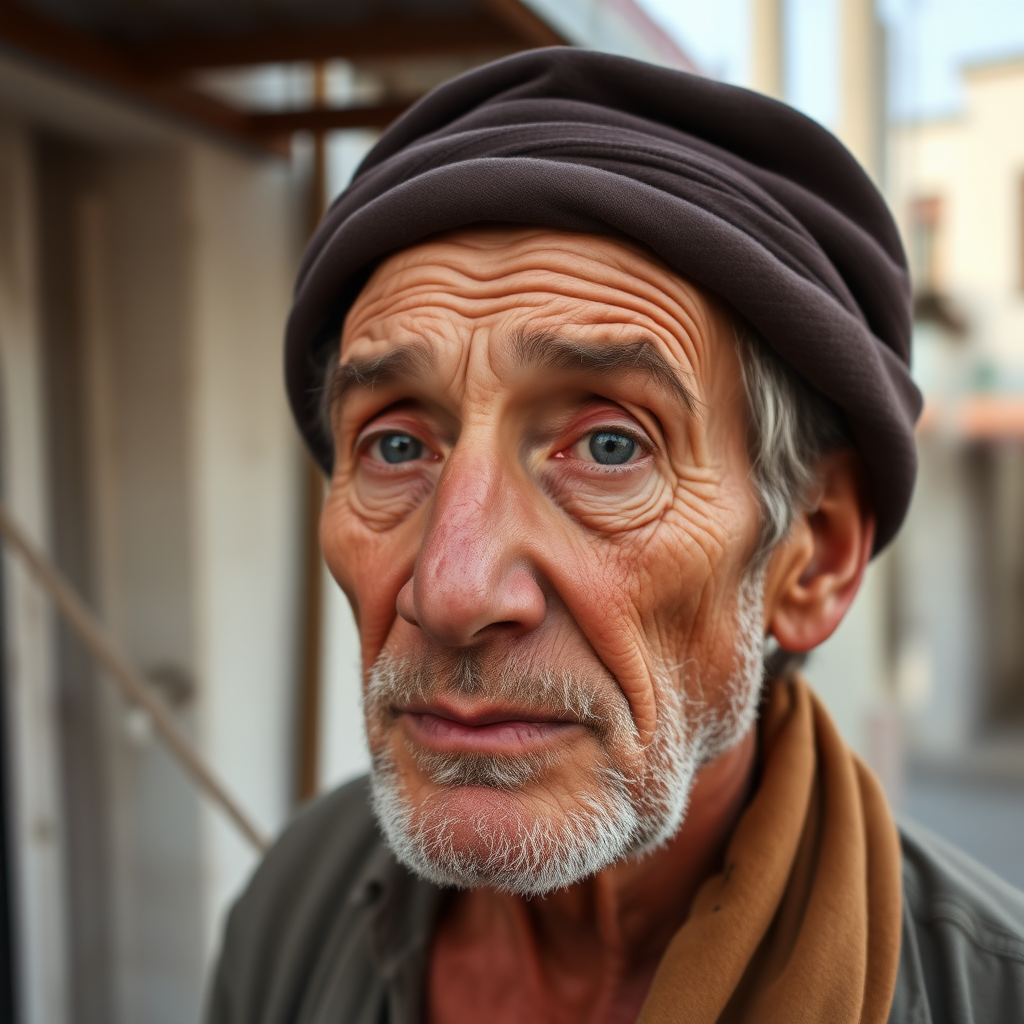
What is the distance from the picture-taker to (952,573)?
1248cm

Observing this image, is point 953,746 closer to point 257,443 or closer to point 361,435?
point 257,443

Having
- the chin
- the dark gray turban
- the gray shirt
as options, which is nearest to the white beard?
the chin

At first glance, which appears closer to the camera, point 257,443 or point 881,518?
point 881,518

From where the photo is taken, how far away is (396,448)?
4.89ft

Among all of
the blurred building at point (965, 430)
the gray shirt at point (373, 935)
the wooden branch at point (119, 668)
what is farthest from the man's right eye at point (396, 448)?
the blurred building at point (965, 430)

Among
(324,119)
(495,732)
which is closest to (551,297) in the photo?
(495,732)

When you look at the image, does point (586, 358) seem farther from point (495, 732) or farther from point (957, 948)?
point (957, 948)

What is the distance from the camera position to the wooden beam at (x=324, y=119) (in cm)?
310

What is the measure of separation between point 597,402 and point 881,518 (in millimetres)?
602

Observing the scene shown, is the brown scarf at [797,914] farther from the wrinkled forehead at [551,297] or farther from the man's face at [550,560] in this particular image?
the wrinkled forehead at [551,297]

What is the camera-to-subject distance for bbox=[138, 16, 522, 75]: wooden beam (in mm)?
2703

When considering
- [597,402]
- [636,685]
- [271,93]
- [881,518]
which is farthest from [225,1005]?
[271,93]

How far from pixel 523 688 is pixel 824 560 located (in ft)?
2.01

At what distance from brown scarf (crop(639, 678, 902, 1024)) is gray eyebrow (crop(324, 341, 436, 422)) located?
83cm
